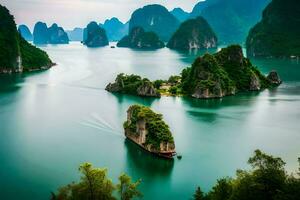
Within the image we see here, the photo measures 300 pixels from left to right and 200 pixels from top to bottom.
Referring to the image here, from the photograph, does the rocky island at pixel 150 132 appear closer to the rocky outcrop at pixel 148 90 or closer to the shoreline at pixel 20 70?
the rocky outcrop at pixel 148 90

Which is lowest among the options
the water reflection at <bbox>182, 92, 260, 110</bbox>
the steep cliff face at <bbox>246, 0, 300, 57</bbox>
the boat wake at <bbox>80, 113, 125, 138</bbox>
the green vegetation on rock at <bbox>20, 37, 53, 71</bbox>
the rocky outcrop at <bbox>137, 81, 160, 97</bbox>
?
the boat wake at <bbox>80, 113, 125, 138</bbox>

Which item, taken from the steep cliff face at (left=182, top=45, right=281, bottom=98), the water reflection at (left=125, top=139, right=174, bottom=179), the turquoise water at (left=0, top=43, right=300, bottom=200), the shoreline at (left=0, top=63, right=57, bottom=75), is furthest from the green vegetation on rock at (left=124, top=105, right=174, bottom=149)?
the shoreline at (left=0, top=63, right=57, bottom=75)

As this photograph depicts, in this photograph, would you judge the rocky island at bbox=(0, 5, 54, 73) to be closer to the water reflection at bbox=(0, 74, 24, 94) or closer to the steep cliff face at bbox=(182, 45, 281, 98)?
the water reflection at bbox=(0, 74, 24, 94)

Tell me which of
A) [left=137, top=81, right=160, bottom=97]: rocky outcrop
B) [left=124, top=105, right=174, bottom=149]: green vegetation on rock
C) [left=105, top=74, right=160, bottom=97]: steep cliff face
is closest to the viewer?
[left=124, top=105, right=174, bottom=149]: green vegetation on rock

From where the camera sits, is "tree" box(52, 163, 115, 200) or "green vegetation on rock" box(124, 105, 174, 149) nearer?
"tree" box(52, 163, 115, 200)

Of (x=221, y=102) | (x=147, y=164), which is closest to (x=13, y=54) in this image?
(x=221, y=102)

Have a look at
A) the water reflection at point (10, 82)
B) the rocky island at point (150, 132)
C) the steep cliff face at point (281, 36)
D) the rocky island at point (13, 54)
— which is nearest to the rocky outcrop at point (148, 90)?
the water reflection at point (10, 82)

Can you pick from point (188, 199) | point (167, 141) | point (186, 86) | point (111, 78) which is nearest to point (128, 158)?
point (167, 141)

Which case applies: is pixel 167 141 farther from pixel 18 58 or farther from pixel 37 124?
pixel 18 58
